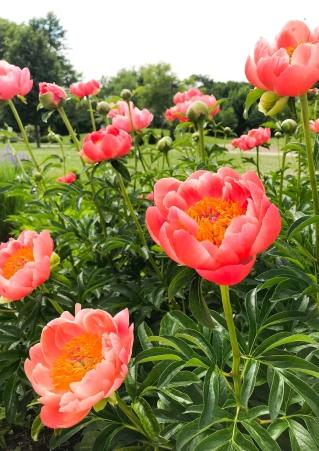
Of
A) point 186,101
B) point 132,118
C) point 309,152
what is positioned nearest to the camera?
point 309,152

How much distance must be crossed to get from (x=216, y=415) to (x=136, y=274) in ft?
2.58

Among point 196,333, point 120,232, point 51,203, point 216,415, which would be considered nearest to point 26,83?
point 51,203

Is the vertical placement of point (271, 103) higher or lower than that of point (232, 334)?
higher

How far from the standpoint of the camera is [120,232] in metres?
1.45

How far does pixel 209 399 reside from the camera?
0.64 meters

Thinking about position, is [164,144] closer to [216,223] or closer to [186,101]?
[186,101]

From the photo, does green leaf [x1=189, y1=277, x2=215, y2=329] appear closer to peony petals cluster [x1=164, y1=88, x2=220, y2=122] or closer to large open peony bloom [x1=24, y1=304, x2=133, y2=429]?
large open peony bloom [x1=24, y1=304, x2=133, y2=429]

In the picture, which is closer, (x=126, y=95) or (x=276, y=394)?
(x=276, y=394)

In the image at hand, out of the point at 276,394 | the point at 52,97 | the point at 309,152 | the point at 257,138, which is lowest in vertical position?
the point at 257,138

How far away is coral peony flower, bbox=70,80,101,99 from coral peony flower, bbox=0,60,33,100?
211mm

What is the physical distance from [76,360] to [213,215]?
0.98 feet

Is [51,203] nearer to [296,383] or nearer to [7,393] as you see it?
[7,393]

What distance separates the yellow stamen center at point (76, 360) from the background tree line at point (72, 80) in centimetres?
482

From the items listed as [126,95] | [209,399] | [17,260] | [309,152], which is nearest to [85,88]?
[126,95]
